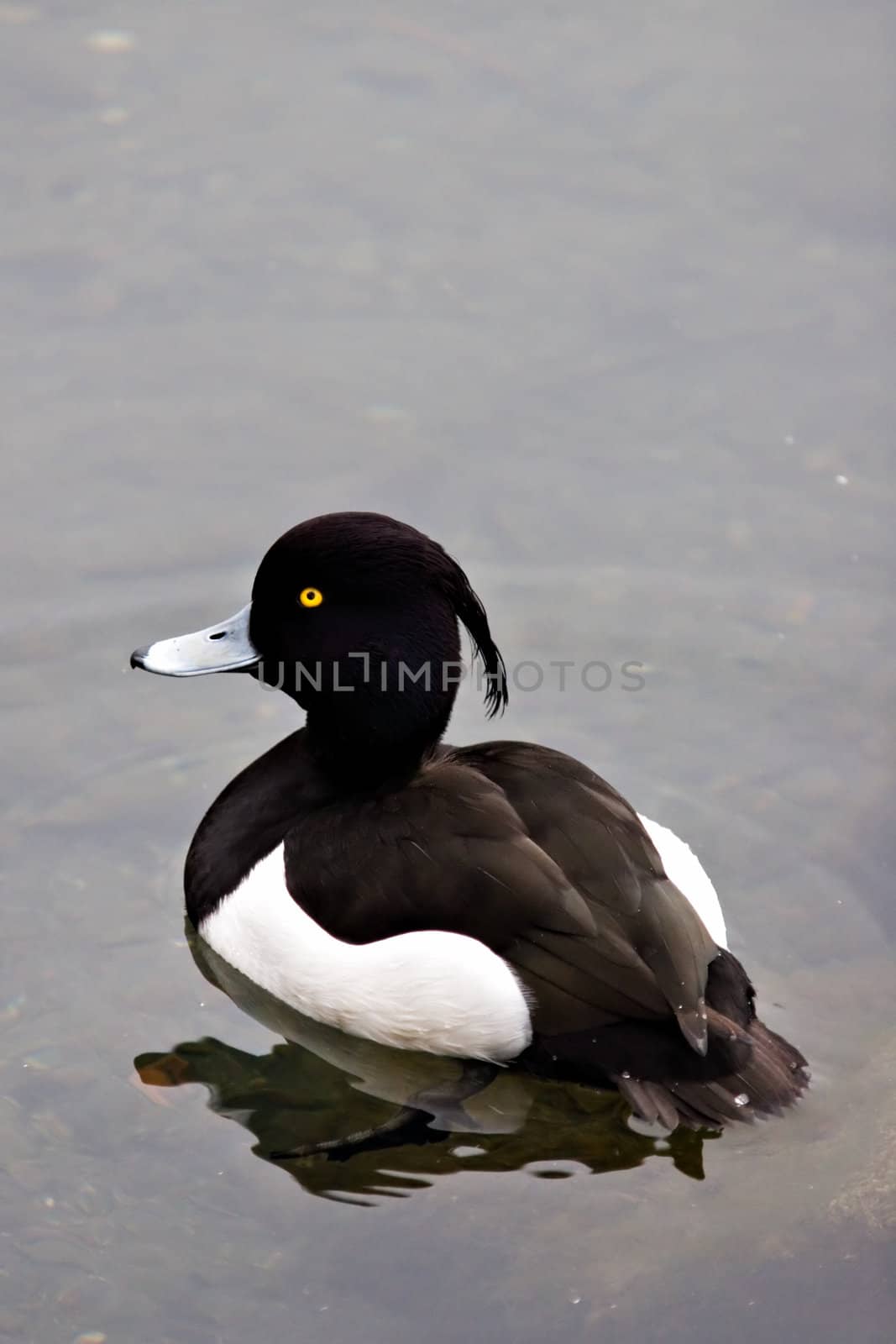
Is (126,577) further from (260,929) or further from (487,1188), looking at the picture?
(487,1188)

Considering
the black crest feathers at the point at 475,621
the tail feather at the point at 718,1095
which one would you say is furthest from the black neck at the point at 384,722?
the tail feather at the point at 718,1095

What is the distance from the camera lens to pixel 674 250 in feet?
25.5

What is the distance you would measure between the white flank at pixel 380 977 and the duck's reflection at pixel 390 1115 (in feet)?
0.28

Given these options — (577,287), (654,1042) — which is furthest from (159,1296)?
(577,287)

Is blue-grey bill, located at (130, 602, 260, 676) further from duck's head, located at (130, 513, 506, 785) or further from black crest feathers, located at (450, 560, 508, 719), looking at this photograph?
black crest feathers, located at (450, 560, 508, 719)

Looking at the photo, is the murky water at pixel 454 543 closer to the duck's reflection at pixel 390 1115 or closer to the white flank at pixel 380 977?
the duck's reflection at pixel 390 1115

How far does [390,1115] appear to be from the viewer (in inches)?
196

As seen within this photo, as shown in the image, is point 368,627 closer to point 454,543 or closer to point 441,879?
point 441,879

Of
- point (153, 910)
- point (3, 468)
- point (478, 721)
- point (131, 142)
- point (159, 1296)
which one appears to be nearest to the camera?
point (159, 1296)

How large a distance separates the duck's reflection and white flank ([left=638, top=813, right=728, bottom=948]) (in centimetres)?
53

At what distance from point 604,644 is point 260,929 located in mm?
1901

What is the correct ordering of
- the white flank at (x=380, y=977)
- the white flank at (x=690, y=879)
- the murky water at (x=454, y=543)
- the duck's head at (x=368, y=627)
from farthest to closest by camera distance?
the white flank at (x=690, y=879)
the duck's head at (x=368, y=627)
the white flank at (x=380, y=977)
the murky water at (x=454, y=543)

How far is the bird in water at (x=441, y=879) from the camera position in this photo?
4637mm

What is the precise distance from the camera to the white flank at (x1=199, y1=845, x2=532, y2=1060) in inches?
186
